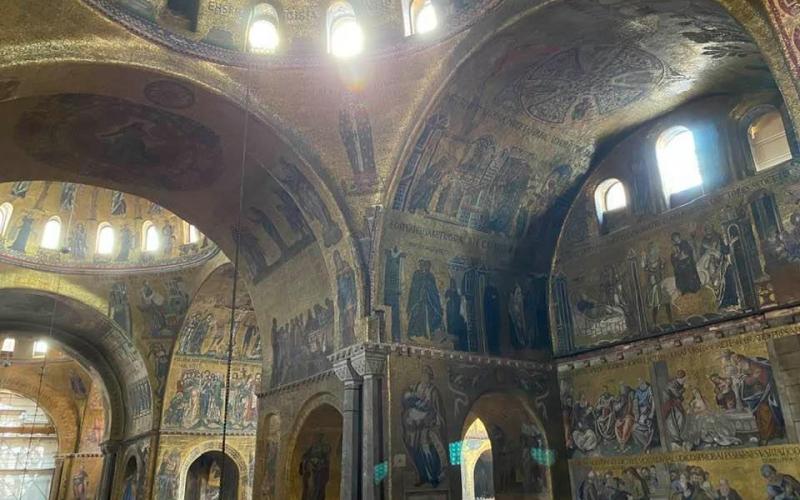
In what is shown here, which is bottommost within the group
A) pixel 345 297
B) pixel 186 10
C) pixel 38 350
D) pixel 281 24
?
pixel 345 297

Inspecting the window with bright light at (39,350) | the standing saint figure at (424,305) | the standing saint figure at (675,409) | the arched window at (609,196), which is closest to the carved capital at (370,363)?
the standing saint figure at (424,305)

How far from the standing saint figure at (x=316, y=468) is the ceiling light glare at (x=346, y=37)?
28.8 feet

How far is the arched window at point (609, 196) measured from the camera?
14.6 meters

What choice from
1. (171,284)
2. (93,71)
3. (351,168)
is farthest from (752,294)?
(171,284)

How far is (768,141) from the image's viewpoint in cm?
1200

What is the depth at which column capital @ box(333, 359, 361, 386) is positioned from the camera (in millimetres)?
12508

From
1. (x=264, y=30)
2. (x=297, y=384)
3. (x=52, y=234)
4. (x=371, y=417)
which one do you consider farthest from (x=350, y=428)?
(x=52, y=234)

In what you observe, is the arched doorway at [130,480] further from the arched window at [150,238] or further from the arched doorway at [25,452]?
the arched doorway at [25,452]

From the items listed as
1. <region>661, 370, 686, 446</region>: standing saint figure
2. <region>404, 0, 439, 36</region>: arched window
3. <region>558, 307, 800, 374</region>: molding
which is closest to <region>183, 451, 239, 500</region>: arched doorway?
<region>558, 307, 800, 374</region>: molding

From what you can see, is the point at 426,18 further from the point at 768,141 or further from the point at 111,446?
the point at 111,446

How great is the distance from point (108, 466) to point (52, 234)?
9169mm

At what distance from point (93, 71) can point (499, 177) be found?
27.3 ft

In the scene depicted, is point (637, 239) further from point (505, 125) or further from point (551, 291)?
point (505, 125)

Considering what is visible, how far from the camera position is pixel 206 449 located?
22531 mm
